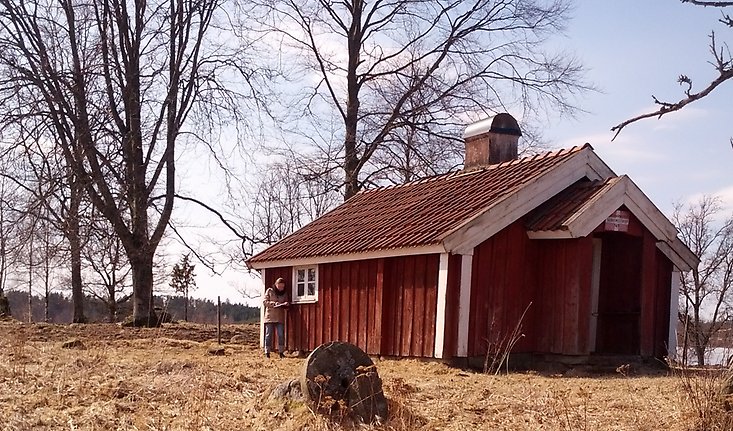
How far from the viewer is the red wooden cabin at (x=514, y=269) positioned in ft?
45.3

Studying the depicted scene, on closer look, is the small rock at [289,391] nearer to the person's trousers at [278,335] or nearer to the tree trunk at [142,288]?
the person's trousers at [278,335]

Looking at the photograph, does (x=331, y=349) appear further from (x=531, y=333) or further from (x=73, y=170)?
(x=73, y=170)

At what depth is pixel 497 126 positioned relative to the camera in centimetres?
1759

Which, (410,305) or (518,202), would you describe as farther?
(410,305)

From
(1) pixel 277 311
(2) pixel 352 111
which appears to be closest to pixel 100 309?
(2) pixel 352 111

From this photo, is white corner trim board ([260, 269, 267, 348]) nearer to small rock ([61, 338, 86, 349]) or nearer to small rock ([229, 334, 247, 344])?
small rock ([229, 334, 247, 344])

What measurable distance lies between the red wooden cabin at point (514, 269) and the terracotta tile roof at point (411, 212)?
5 centimetres

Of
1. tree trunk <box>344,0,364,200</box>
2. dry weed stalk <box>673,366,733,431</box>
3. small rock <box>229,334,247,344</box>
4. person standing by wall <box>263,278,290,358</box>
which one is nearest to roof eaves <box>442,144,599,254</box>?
dry weed stalk <box>673,366,733,431</box>

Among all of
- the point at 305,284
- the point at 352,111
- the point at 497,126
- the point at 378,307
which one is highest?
the point at 352,111

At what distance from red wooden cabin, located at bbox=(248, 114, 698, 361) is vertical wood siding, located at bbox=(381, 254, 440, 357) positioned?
0.02 metres

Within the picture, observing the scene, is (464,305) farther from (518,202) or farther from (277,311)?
(277,311)

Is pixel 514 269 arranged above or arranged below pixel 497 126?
below

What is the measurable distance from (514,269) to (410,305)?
75.2 inches

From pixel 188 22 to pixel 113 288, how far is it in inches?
732
